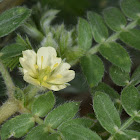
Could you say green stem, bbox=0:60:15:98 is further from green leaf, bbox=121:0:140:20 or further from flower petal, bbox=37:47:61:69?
green leaf, bbox=121:0:140:20

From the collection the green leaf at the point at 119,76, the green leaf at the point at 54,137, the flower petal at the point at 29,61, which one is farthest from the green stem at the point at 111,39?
the green leaf at the point at 54,137

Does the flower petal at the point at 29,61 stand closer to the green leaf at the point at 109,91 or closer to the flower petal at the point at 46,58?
the flower petal at the point at 46,58

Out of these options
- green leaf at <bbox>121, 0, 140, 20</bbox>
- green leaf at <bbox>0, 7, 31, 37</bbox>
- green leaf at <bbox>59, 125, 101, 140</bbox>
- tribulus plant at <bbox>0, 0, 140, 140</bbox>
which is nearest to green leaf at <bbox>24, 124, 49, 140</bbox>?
tribulus plant at <bbox>0, 0, 140, 140</bbox>

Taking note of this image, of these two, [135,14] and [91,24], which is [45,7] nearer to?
[91,24]

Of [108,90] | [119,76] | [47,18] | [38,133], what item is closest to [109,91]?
[108,90]

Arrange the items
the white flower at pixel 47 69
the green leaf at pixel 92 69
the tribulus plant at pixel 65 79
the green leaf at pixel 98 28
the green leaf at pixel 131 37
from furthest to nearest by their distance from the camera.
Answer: the green leaf at pixel 98 28
the green leaf at pixel 131 37
the green leaf at pixel 92 69
the white flower at pixel 47 69
the tribulus plant at pixel 65 79

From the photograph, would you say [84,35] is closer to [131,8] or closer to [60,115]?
[131,8]

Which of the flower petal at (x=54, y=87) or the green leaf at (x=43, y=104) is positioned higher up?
the flower petal at (x=54, y=87)

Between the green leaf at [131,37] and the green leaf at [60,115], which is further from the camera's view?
the green leaf at [131,37]
